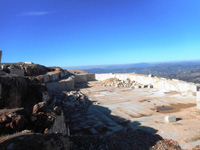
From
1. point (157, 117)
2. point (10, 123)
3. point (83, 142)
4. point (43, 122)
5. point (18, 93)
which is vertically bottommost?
point (157, 117)

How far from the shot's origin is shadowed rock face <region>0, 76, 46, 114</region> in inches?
333

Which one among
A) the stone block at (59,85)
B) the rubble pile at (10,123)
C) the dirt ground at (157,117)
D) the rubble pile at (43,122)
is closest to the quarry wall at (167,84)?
the dirt ground at (157,117)

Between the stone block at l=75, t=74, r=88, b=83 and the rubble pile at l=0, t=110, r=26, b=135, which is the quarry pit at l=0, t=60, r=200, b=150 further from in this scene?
the stone block at l=75, t=74, r=88, b=83

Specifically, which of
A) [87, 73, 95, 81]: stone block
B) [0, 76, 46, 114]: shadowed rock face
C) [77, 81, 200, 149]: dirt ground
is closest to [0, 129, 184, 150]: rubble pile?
[77, 81, 200, 149]: dirt ground

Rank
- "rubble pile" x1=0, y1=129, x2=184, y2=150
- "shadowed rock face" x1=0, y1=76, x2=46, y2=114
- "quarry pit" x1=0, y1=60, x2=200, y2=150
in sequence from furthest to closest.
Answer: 1. "shadowed rock face" x1=0, y1=76, x2=46, y2=114
2. "quarry pit" x1=0, y1=60, x2=200, y2=150
3. "rubble pile" x1=0, y1=129, x2=184, y2=150

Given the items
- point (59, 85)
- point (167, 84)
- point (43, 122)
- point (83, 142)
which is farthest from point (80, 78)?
point (83, 142)

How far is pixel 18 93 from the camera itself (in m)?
9.30

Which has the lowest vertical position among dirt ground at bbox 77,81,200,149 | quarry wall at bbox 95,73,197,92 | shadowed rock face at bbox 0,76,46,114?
dirt ground at bbox 77,81,200,149

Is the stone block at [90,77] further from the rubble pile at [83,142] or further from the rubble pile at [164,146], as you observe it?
the rubble pile at [164,146]

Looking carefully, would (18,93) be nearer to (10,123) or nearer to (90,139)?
(10,123)

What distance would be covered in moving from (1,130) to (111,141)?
400 cm

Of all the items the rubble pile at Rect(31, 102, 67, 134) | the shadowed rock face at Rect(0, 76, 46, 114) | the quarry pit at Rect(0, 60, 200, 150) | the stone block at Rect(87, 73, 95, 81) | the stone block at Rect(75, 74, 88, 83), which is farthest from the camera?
the stone block at Rect(87, 73, 95, 81)

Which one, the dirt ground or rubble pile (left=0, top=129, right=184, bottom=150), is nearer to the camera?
rubble pile (left=0, top=129, right=184, bottom=150)

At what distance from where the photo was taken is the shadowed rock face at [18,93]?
8453 mm
